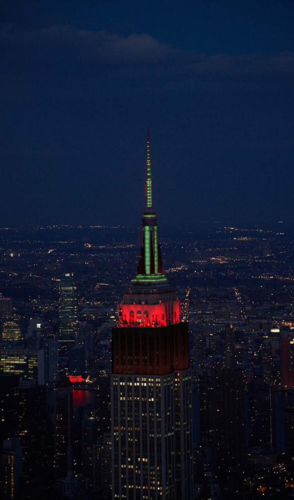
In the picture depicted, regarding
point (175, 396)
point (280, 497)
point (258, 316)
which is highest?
point (258, 316)

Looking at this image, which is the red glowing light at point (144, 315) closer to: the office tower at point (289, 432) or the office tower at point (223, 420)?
the office tower at point (223, 420)

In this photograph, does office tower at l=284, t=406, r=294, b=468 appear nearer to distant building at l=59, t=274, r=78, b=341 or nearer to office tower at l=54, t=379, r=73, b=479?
office tower at l=54, t=379, r=73, b=479

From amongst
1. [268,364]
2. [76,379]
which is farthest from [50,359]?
[268,364]

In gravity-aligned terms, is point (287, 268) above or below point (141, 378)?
above

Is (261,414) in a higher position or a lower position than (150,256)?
lower

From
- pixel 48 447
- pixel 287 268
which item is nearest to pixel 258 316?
pixel 287 268

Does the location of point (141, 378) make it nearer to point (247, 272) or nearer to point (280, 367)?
point (247, 272)

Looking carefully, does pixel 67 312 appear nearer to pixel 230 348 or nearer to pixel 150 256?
pixel 230 348
